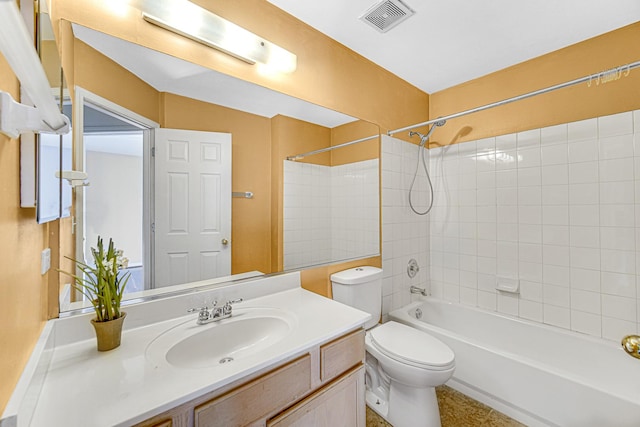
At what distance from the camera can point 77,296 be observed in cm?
Result: 95

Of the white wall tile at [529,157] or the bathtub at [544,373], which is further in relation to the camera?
the white wall tile at [529,157]

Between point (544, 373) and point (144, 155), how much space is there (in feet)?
7.51

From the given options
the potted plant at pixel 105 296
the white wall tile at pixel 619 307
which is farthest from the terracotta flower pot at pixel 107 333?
the white wall tile at pixel 619 307

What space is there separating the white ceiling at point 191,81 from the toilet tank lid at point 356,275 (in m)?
1.04

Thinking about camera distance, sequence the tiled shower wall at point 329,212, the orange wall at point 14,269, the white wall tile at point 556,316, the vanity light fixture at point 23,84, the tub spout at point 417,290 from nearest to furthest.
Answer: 1. the vanity light fixture at point 23,84
2. the orange wall at point 14,269
3. the tiled shower wall at point 329,212
4. the white wall tile at point 556,316
5. the tub spout at point 417,290

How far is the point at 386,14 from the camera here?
1519 millimetres

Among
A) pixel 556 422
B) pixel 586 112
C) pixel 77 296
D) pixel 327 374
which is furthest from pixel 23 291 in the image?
pixel 586 112

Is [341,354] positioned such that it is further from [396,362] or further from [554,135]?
[554,135]

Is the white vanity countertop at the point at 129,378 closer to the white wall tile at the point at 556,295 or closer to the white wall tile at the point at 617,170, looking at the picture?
the white wall tile at the point at 556,295

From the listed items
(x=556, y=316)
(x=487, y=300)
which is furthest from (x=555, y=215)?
(x=487, y=300)

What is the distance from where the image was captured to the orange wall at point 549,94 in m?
1.62

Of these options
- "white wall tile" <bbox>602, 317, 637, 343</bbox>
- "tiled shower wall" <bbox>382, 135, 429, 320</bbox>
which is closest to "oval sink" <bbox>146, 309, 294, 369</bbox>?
"tiled shower wall" <bbox>382, 135, 429, 320</bbox>

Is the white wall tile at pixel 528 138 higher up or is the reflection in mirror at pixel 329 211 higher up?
the white wall tile at pixel 528 138

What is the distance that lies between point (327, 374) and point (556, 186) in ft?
6.63
